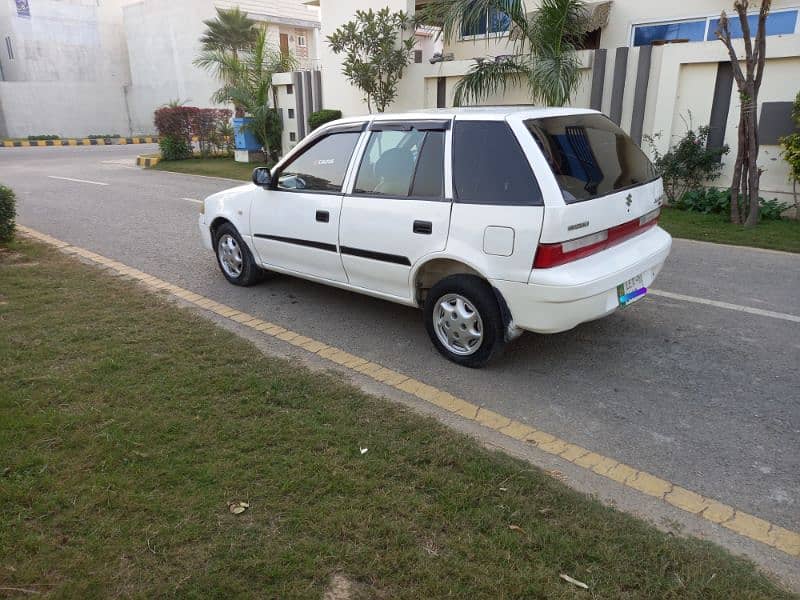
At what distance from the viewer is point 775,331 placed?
16.3 ft

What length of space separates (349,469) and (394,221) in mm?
2025

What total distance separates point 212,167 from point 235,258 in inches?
513

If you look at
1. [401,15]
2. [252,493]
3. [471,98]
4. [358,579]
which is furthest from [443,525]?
[401,15]

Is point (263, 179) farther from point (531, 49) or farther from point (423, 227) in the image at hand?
point (531, 49)

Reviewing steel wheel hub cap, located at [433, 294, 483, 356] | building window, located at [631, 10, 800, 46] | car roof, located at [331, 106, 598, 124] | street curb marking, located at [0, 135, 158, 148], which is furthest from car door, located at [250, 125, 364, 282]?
street curb marking, located at [0, 135, 158, 148]

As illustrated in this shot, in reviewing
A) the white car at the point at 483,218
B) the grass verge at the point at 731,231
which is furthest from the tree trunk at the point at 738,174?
the white car at the point at 483,218

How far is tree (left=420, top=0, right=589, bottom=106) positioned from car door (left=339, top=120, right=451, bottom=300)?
7250 mm

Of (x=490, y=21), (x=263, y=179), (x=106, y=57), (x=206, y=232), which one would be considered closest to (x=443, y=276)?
(x=263, y=179)

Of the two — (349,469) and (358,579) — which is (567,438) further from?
(358,579)

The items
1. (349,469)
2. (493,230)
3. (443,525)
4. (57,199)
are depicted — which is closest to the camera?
(443,525)

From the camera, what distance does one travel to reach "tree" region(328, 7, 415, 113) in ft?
48.1

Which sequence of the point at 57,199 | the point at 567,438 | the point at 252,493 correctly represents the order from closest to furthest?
1. the point at 252,493
2. the point at 567,438
3. the point at 57,199

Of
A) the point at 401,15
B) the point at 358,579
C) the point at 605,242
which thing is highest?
the point at 401,15

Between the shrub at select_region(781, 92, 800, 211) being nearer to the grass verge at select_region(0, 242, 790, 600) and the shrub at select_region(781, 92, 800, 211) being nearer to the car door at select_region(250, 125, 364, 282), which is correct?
the car door at select_region(250, 125, 364, 282)
